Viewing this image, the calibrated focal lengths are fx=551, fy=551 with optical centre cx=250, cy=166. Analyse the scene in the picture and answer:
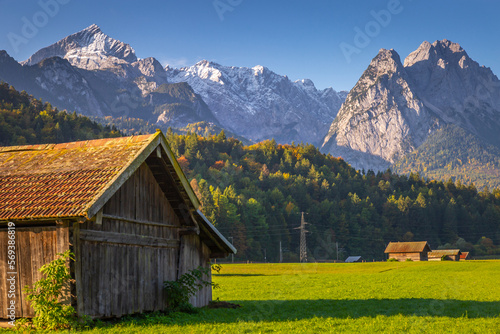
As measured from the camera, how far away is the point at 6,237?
59.4 feet

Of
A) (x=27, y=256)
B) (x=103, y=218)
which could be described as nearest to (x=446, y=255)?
(x=103, y=218)

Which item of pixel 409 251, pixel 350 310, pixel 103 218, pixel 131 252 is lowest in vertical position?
pixel 409 251

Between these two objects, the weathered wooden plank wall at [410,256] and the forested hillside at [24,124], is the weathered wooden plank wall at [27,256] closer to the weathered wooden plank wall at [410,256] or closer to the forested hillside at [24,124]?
the weathered wooden plank wall at [410,256]

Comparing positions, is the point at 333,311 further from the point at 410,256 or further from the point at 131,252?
→ the point at 410,256

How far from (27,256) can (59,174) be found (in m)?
3.09

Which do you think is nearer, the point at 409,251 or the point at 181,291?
the point at 181,291

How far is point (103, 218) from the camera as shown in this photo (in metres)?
19.2

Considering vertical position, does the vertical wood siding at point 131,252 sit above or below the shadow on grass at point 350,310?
above

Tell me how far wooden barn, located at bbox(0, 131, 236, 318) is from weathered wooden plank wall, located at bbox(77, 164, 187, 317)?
0.04m


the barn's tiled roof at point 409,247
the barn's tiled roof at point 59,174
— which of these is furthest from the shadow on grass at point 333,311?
the barn's tiled roof at point 409,247

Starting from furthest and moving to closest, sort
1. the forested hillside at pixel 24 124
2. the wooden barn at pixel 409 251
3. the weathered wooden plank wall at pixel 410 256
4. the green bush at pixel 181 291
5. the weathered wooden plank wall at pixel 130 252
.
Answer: the forested hillside at pixel 24 124 → the weathered wooden plank wall at pixel 410 256 → the wooden barn at pixel 409 251 → the green bush at pixel 181 291 → the weathered wooden plank wall at pixel 130 252

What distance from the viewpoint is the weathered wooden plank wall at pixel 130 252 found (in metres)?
18.4

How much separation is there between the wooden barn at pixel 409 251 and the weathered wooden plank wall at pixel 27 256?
13051 centimetres

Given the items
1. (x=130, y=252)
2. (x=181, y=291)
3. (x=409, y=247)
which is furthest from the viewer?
(x=409, y=247)
